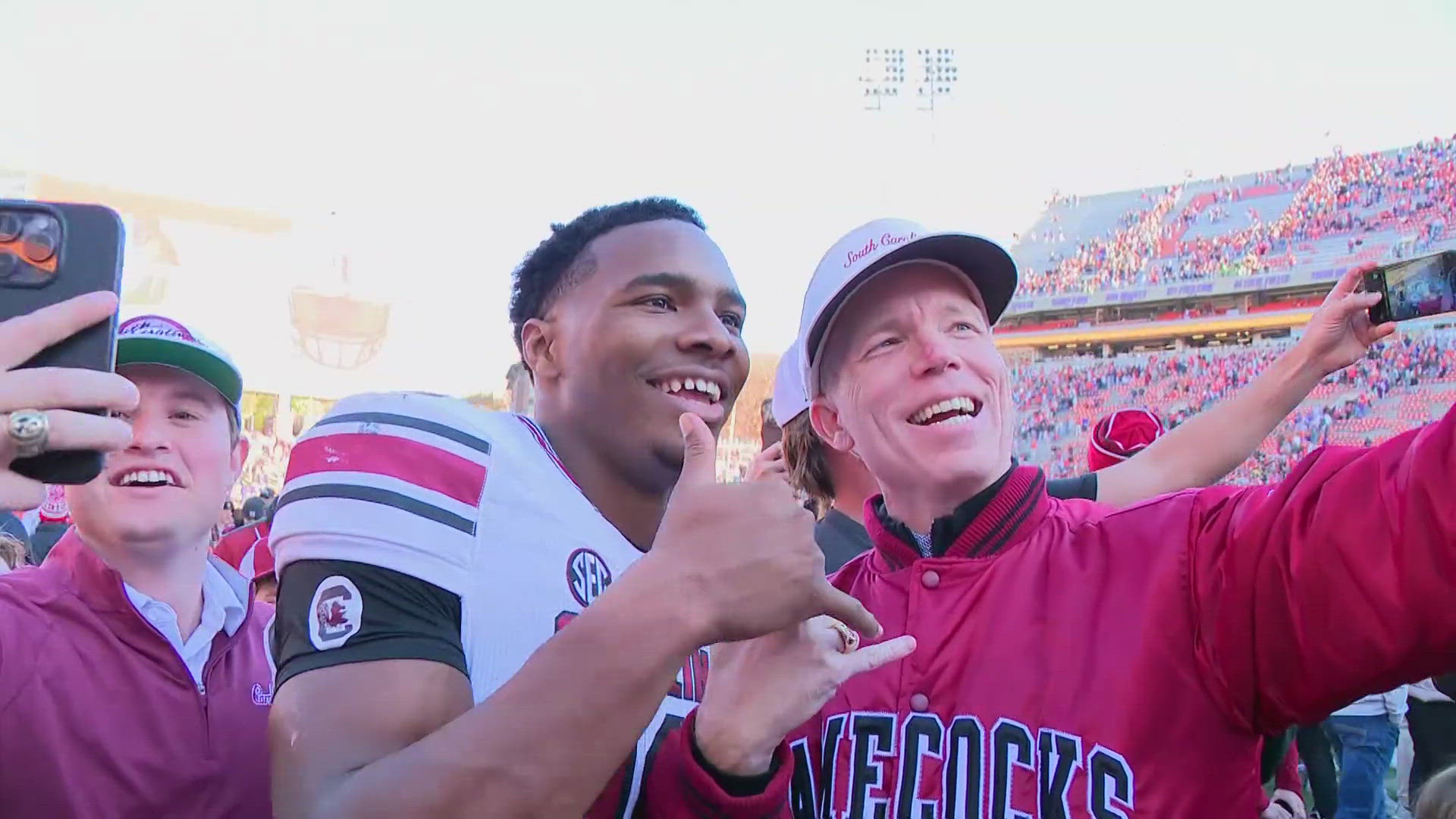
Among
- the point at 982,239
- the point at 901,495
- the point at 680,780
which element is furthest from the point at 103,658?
the point at 982,239

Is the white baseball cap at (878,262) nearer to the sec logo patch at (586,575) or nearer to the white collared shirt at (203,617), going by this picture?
the sec logo patch at (586,575)

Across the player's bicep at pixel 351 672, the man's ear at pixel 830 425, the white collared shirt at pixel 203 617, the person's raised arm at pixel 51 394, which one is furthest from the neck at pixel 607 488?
the person's raised arm at pixel 51 394

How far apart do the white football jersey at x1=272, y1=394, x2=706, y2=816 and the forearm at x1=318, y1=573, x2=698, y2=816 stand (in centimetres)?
27

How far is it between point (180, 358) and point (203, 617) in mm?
562

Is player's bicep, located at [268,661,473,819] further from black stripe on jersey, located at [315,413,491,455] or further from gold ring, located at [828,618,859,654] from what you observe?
gold ring, located at [828,618,859,654]

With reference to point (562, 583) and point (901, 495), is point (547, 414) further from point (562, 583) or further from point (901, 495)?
point (901, 495)

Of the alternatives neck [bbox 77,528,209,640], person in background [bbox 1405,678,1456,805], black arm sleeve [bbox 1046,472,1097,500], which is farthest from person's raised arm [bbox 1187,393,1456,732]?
person in background [bbox 1405,678,1456,805]

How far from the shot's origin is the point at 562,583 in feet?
5.39

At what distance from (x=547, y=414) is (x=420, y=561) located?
0.67 meters

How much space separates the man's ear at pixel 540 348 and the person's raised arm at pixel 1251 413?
1.36 m

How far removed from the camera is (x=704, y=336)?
201 cm

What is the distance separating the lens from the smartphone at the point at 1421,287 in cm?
195

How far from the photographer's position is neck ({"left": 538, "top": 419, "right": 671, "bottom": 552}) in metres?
1.96

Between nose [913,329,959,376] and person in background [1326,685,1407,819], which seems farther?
person in background [1326,685,1407,819]
